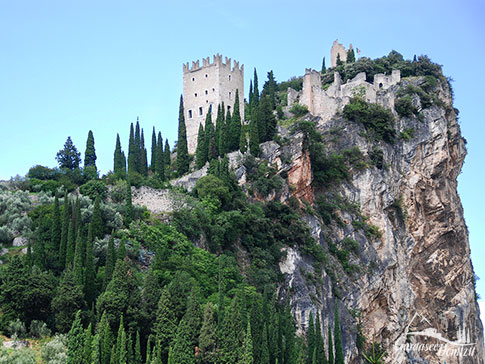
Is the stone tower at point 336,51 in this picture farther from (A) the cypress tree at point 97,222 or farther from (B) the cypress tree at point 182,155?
(A) the cypress tree at point 97,222

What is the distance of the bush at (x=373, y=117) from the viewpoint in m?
61.8

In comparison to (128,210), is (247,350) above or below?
below

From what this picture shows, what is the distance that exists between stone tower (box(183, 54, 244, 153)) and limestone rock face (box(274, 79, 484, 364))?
27.6 ft

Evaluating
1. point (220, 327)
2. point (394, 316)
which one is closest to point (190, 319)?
point (220, 327)

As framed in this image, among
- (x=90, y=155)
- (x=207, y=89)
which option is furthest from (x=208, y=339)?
(x=207, y=89)

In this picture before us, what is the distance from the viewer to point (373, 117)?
62656mm

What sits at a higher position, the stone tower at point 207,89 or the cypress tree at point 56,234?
the stone tower at point 207,89

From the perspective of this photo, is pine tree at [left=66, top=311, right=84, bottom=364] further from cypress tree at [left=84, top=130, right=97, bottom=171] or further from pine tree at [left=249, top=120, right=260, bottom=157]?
cypress tree at [left=84, top=130, right=97, bottom=171]

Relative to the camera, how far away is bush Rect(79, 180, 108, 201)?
160 feet

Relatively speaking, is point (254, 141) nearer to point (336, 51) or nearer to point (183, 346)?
point (183, 346)

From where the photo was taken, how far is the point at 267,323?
39000 mm

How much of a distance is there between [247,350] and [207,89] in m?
34.2

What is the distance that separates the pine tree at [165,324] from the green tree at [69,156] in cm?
2242

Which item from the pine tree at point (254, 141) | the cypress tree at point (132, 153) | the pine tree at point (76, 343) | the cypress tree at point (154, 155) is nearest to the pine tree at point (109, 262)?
the pine tree at point (76, 343)
